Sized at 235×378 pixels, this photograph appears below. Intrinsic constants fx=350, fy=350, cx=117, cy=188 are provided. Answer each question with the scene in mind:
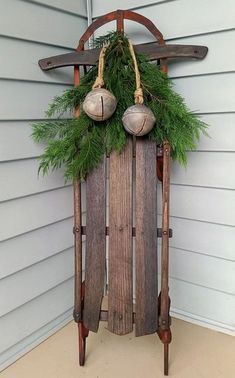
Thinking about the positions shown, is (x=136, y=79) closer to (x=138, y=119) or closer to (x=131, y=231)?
(x=138, y=119)

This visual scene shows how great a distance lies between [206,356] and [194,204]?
2.21ft

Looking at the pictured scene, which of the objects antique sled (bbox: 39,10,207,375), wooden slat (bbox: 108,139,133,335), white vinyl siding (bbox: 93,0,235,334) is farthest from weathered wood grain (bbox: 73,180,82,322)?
white vinyl siding (bbox: 93,0,235,334)

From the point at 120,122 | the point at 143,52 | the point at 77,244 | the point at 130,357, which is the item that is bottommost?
the point at 130,357

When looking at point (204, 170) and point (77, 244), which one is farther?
point (204, 170)

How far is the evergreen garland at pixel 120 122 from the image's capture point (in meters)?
1.35

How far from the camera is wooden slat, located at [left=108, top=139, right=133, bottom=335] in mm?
1415

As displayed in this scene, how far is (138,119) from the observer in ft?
4.02

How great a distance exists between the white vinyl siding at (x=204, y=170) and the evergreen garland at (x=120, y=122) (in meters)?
0.20

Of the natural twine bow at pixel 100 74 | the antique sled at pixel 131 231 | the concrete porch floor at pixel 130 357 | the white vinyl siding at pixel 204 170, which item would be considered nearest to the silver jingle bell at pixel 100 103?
the natural twine bow at pixel 100 74

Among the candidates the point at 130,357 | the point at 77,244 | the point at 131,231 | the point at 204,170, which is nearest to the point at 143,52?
the point at 204,170

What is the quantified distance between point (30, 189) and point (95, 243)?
0.38 metres

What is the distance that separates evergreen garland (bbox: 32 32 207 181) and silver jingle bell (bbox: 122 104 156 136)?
94 millimetres

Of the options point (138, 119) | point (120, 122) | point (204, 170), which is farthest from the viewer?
point (204, 170)

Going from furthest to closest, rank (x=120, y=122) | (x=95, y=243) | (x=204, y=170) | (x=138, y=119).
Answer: (x=204, y=170)
(x=95, y=243)
(x=120, y=122)
(x=138, y=119)
